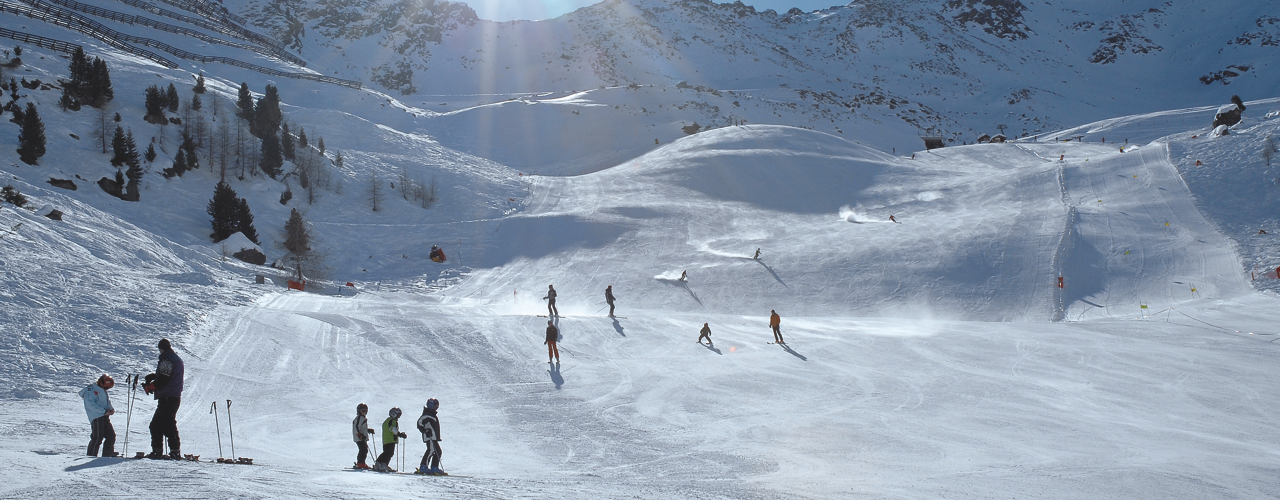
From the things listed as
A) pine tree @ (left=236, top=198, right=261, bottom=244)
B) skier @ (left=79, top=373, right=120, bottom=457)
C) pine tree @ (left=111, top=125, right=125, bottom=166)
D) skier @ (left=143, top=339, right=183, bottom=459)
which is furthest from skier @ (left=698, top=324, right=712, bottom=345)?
pine tree @ (left=111, top=125, right=125, bottom=166)

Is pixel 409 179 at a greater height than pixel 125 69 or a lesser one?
lesser

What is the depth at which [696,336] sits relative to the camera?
67.3ft

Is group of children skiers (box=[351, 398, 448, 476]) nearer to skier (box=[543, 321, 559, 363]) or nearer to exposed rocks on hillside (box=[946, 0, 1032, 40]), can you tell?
skier (box=[543, 321, 559, 363])

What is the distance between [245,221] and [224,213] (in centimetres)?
90

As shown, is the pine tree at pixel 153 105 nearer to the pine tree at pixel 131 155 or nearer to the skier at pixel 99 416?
the pine tree at pixel 131 155

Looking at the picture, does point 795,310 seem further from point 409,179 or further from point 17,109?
point 17,109

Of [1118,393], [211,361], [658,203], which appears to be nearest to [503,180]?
[658,203]

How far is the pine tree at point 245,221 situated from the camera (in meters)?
29.3

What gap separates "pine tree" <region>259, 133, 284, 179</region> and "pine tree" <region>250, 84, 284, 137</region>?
1.72m

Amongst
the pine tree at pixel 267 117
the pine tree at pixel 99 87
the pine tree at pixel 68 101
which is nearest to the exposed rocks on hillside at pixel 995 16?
the pine tree at pixel 267 117

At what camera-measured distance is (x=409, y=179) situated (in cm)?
4194

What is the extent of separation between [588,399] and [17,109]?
99.4 ft

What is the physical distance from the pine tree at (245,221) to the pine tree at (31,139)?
7148 mm

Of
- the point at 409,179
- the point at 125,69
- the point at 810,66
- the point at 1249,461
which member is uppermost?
the point at 810,66
